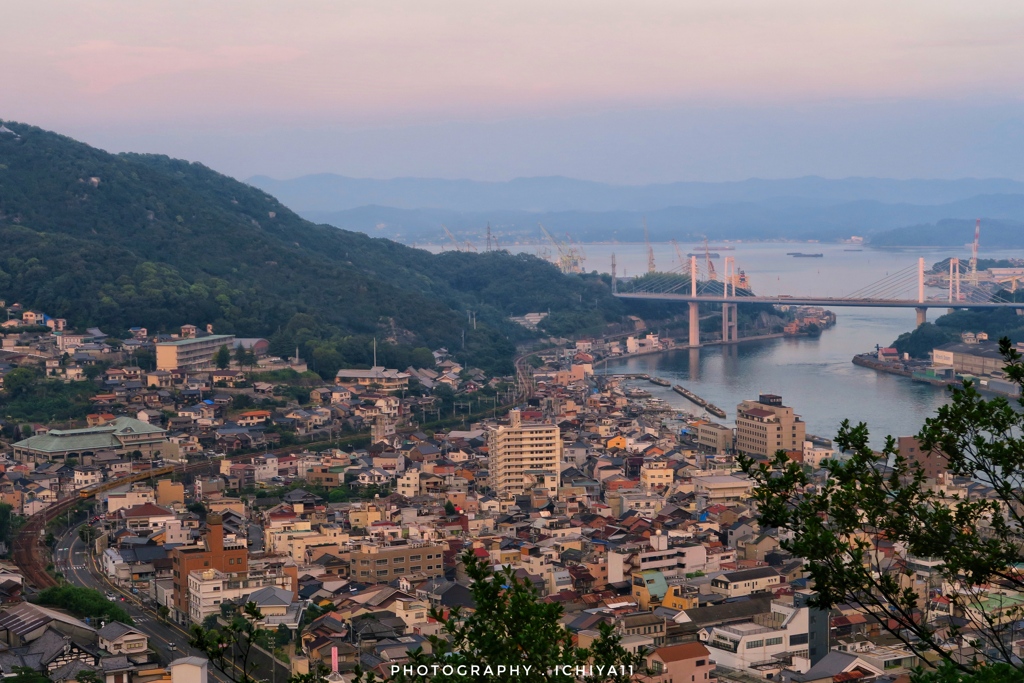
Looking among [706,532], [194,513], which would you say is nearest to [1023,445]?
[706,532]

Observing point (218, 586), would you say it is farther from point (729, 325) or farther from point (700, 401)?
point (729, 325)

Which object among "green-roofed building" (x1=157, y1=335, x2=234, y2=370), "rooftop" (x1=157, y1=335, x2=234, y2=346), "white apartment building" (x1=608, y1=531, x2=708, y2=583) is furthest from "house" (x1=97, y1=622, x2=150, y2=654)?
"rooftop" (x1=157, y1=335, x2=234, y2=346)

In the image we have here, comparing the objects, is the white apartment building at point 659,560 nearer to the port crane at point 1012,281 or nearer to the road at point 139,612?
the road at point 139,612

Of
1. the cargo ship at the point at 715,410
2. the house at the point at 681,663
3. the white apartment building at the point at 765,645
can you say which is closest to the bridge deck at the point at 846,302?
the cargo ship at the point at 715,410

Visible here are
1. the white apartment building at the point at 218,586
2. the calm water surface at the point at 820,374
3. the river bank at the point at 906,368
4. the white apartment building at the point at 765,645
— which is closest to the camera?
the white apartment building at the point at 765,645

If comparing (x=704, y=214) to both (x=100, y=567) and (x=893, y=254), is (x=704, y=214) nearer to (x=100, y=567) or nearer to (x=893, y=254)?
(x=893, y=254)

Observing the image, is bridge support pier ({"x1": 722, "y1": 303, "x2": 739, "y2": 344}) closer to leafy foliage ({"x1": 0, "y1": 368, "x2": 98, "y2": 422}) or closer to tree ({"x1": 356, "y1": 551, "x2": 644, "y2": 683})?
leafy foliage ({"x1": 0, "y1": 368, "x2": 98, "y2": 422})

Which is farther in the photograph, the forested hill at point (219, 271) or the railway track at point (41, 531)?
the forested hill at point (219, 271)
